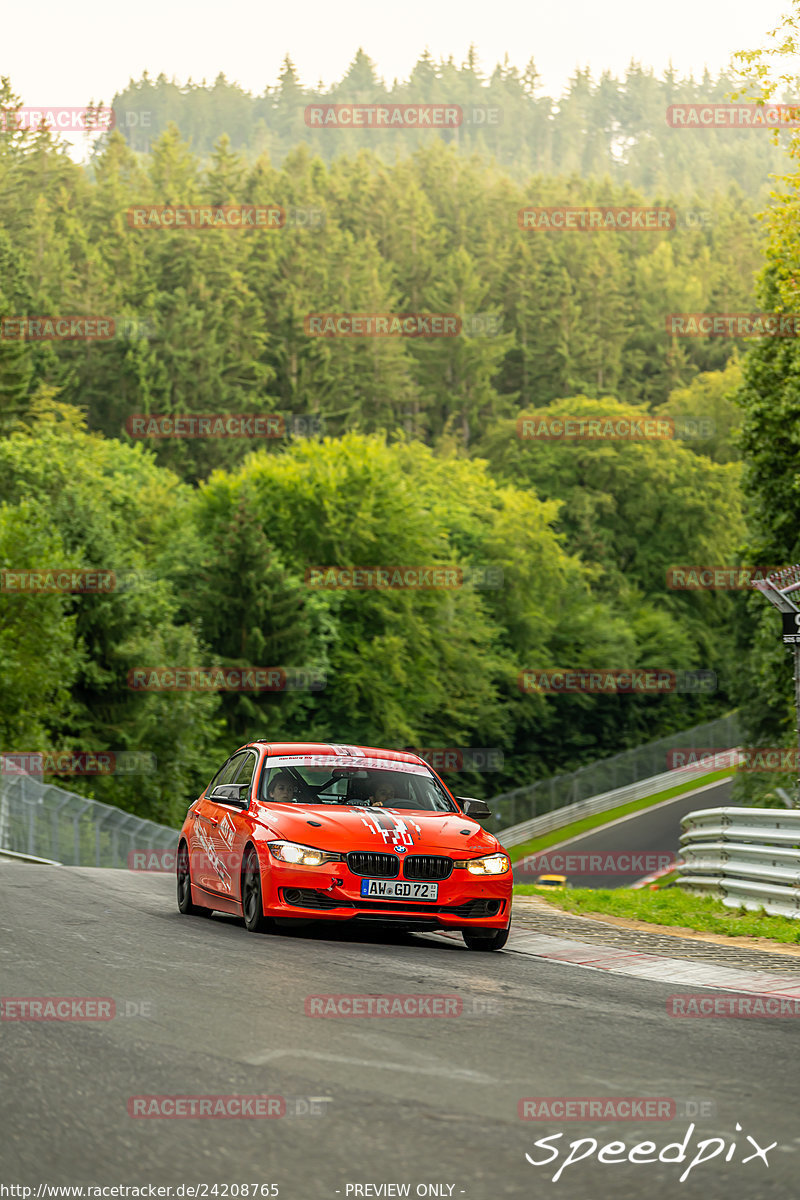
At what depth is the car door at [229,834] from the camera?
12172 mm

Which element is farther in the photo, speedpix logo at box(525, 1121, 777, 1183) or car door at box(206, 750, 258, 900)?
car door at box(206, 750, 258, 900)

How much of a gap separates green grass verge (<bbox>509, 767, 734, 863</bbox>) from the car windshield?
43.5m

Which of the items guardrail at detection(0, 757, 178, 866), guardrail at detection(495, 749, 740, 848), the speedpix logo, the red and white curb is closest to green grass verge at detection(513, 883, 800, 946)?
the red and white curb

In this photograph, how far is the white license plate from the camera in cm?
1130

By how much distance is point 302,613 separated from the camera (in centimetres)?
5997

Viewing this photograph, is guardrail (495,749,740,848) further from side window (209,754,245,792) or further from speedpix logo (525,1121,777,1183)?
speedpix logo (525,1121,777,1183)

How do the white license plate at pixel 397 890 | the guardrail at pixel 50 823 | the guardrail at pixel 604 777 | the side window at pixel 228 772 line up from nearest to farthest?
the white license plate at pixel 397 890
the side window at pixel 228 772
the guardrail at pixel 50 823
the guardrail at pixel 604 777

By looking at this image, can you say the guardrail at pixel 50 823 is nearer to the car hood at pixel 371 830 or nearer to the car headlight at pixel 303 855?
the car hood at pixel 371 830

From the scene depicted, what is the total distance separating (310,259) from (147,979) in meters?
109

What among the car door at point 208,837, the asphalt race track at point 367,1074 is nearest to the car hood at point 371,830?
the car door at point 208,837

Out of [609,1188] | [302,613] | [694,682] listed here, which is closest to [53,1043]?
A: [609,1188]

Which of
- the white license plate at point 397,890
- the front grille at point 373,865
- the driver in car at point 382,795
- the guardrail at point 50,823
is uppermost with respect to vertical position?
the driver in car at point 382,795

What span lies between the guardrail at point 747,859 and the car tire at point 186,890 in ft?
17.9

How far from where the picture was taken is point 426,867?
11445mm
